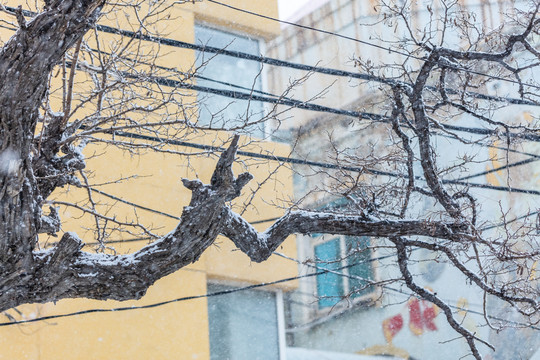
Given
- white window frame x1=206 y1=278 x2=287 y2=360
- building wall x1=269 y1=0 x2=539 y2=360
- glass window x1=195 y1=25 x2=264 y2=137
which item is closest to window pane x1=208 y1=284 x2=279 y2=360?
white window frame x1=206 y1=278 x2=287 y2=360

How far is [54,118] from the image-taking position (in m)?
5.19

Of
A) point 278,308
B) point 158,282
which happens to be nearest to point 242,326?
point 278,308

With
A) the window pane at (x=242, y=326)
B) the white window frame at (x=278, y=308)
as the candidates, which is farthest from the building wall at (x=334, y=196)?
the window pane at (x=242, y=326)

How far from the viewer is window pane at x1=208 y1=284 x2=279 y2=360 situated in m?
9.44

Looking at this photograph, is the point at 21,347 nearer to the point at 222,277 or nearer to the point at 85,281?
the point at 222,277

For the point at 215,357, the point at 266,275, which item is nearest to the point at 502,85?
the point at 266,275

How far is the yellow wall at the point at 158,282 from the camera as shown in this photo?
8023mm

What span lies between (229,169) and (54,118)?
1653 mm

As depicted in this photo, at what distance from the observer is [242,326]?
9.51 m

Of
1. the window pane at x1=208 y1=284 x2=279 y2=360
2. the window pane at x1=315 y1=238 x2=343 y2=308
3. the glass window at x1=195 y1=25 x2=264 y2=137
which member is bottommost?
the window pane at x1=208 y1=284 x2=279 y2=360

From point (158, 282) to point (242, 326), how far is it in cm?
152

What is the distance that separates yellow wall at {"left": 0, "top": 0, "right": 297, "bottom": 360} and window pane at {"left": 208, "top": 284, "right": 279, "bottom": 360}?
29cm

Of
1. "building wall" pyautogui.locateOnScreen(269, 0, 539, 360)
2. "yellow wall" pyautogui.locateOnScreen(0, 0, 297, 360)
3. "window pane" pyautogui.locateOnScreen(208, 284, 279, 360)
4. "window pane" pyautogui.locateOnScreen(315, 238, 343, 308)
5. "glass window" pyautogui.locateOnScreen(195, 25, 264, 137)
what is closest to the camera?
"yellow wall" pyautogui.locateOnScreen(0, 0, 297, 360)

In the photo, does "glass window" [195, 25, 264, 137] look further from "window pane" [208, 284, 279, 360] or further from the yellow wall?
"window pane" [208, 284, 279, 360]
